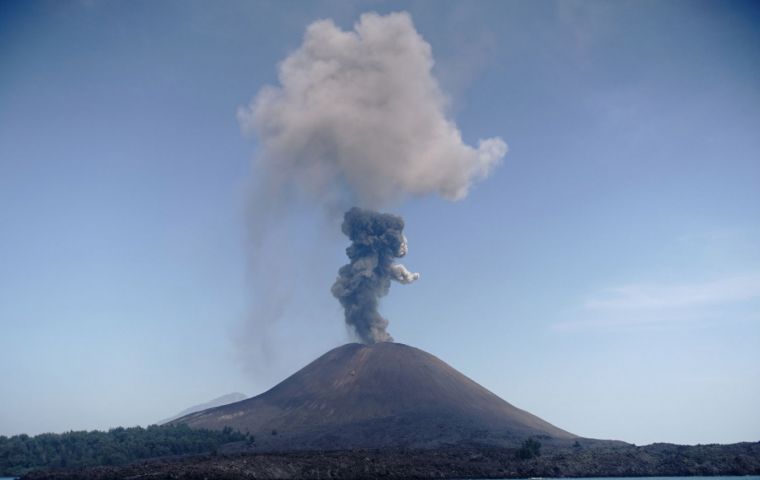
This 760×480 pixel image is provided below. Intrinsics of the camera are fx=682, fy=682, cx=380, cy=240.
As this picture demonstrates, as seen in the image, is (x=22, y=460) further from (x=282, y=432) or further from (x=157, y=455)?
(x=282, y=432)

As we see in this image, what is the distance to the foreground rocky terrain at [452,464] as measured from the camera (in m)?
94.9

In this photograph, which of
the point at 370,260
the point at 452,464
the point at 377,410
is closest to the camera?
the point at 452,464

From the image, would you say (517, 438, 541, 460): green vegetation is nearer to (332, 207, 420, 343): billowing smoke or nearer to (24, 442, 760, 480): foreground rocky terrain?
(24, 442, 760, 480): foreground rocky terrain

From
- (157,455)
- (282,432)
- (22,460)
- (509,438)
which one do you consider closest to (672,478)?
(509,438)

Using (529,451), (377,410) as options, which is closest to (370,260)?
(377,410)

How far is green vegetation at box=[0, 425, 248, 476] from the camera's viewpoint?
123 metres

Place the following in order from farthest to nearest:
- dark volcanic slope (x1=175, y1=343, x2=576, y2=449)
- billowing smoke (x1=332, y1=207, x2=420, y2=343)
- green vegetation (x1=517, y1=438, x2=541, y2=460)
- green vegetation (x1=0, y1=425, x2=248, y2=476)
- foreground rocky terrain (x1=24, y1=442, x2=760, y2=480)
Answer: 1. billowing smoke (x1=332, y1=207, x2=420, y2=343)
2. dark volcanic slope (x1=175, y1=343, x2=576, y2=449)
3. green vegetation (x1=0, y1=425, x2=248, y2=476)
4. green vegetation (x1=517, y1=438, x2=541, y2=460)
5. foreground rocky terrain (x1=24, y1=442, x2=760, y2=480)

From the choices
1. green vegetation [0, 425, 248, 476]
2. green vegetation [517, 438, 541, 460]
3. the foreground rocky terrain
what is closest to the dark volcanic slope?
green vegetation [0, 425, 248, 476]

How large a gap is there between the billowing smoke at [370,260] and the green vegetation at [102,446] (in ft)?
180

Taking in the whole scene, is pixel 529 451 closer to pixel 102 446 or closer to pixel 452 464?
pixel 452 464

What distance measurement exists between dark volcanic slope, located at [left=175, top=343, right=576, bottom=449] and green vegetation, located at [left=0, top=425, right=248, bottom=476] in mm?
11716

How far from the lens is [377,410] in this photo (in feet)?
517

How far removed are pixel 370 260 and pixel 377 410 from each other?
42.8 meters

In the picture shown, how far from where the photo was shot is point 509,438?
134 metres
